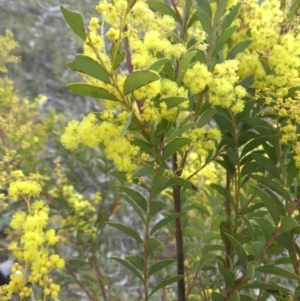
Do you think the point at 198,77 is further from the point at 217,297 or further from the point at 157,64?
the point at 217,297

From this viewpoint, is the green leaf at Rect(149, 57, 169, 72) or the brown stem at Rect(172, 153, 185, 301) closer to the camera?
the green leaf at Rect(149, 57, 169, 72)

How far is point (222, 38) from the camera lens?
0.71 m

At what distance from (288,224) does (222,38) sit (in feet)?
0.98

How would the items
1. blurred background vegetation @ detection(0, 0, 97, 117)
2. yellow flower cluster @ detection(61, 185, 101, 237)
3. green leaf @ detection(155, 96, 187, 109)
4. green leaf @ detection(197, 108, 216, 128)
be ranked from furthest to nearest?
1. blurred background vegetation @ detection(0, 0, 97, 117)
2. yellow flower cluster @ detection(61, 185, 101, 237)
3. green leaf @ detection(197, 108, 216, 128)
4. green leaf @ detection(155, 96, 187, 109)

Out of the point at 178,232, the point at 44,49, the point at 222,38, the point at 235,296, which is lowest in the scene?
the point at 235,296

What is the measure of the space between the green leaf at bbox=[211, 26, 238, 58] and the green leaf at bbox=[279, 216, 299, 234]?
0.28m

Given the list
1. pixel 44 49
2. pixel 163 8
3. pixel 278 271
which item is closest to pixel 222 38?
pixel 163 8

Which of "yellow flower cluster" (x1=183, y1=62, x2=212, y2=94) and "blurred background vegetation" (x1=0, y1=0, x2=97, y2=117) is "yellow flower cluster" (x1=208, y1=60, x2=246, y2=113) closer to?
"yellow flower cluster" (x1=183, y1=62, x2=212, y2=94)

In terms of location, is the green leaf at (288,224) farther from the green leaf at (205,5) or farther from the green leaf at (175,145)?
the green leaf at (205,5)

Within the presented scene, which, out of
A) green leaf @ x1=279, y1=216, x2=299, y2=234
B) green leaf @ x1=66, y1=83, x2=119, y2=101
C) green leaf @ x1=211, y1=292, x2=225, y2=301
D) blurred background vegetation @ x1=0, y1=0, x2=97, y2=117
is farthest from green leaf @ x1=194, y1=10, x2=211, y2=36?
blurred background vegetation @ x1=0, y1=0, x2=97, y2=117

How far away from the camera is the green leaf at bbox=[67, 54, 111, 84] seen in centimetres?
53

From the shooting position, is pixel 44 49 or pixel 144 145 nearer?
pixel 144 145

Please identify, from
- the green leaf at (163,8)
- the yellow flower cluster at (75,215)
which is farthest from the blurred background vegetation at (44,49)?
the green leaf at (163,8)

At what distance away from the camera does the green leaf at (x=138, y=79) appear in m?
0.54
